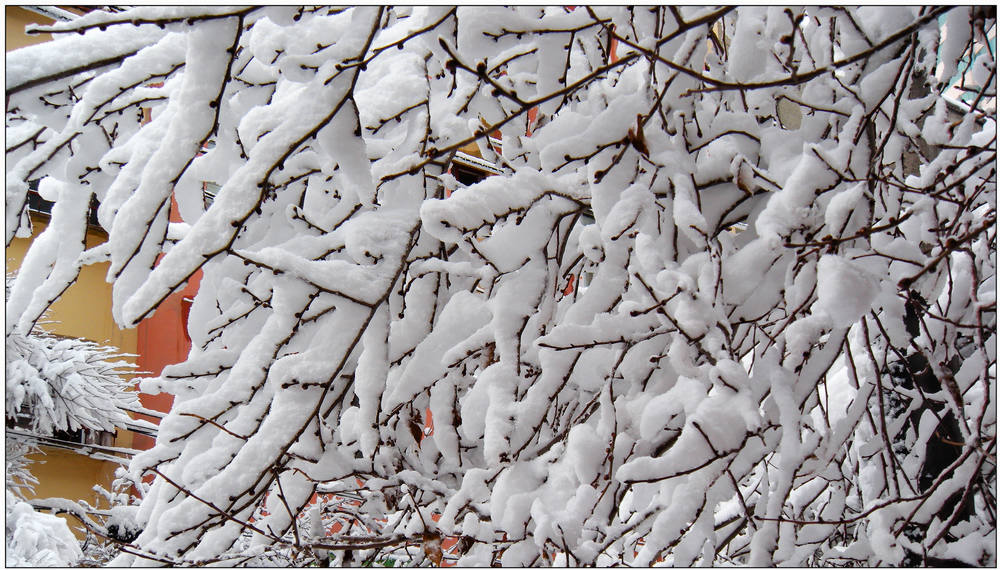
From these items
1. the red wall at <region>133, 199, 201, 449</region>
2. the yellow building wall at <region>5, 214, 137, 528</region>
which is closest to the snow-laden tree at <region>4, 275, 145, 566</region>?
the yellow building wall at <region>5, 214, 137, 528</region>

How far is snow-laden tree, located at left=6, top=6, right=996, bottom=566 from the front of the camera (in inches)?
60.4

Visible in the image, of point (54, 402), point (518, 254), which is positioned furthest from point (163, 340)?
point (518, 254)

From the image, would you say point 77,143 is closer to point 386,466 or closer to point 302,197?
point 302,197

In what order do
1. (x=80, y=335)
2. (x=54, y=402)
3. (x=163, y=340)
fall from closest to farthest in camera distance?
1. (x=54, y=402)
2. (x=80, y=335)
3. (x=163, y=340)

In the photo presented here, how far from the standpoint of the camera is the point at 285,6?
151 centimetres

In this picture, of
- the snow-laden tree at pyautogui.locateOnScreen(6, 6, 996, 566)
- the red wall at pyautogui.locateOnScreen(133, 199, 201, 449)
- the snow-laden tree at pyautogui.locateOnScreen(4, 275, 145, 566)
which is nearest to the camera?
the snow-laden tree at pyautogui.locateOnScreen(6, 6, 996, 566)

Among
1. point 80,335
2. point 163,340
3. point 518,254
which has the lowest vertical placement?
point 518,254

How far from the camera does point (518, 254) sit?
1829mm

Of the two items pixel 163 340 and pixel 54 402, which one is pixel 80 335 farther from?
pixel 54 402

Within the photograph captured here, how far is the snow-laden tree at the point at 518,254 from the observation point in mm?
1534

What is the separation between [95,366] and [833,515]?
5307 millimetres

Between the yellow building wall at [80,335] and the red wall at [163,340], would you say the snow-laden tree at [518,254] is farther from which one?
the red wall at [163,340]

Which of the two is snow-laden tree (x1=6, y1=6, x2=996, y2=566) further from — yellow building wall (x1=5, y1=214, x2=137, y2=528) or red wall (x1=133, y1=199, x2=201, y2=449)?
red wall (x1=133, y1=199, x2=201, y2=449)

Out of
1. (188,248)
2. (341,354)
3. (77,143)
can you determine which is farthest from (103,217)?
(341,354)
